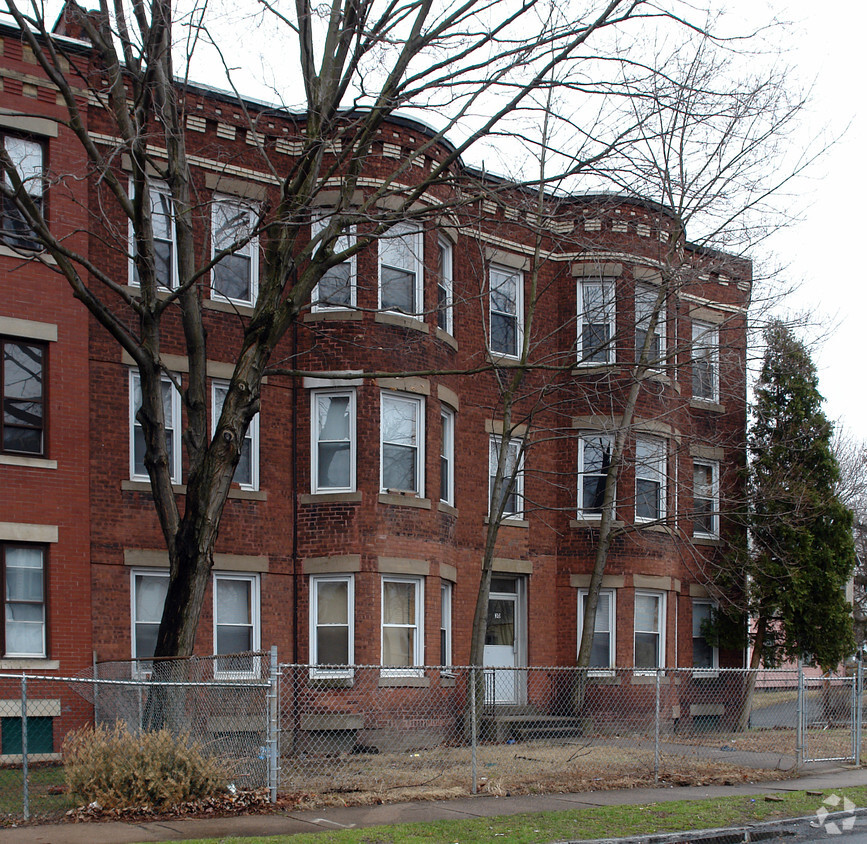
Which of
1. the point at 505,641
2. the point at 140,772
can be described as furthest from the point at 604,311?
the point at 140,772

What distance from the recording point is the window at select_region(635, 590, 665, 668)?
73.4 ft

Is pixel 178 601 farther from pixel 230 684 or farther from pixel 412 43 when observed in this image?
pixel 412 43

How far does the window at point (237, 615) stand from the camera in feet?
58.0

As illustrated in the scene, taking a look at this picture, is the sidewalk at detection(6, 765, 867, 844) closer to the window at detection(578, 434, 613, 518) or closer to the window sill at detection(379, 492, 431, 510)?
the window sill at detection(379, 492, 431, 510)

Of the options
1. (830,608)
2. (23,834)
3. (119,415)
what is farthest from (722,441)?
(23,834)

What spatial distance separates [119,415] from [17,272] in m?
2.58

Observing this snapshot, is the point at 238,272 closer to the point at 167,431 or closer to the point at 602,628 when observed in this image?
the point at 167,431

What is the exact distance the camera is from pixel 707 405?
24.1m

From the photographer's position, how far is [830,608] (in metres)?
22.9

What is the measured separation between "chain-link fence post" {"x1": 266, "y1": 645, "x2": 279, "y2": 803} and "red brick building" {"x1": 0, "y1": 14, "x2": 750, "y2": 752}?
230cm

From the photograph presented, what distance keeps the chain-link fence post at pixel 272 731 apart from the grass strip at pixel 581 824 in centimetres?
142

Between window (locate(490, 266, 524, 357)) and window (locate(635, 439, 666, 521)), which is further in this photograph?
window (locate(635, 439, 666, 521))

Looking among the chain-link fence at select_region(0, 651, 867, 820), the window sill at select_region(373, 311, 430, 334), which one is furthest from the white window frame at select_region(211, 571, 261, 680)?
the window sill at select_region(373, 311, 430, 334)

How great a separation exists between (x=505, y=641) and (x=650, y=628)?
329cm
